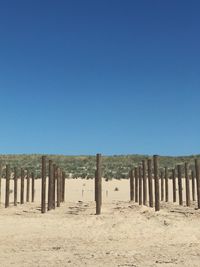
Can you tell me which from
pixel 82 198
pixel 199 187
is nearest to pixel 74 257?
pixel 199 187

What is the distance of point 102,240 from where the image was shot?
1491cm

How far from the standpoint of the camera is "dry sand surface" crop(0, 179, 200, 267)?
11516 millimetres

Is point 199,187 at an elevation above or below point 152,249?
above

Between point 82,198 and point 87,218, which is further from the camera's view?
point 82,198

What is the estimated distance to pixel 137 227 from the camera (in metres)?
17.2

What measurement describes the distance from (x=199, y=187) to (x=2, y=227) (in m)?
10.3

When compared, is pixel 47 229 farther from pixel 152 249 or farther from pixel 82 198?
pixel 82 198

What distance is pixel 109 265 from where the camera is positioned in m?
10.9

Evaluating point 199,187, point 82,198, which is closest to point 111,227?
point 199,187

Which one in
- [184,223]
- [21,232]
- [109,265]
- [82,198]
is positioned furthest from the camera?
[82,198]

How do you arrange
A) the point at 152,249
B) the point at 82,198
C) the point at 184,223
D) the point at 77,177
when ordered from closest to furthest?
the point at 152,249 → the point at 184,223 → the point at 82,198 → the point at 77,177

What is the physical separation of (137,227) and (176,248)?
3.78 metres

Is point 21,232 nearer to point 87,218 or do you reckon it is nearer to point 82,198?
point 87,218

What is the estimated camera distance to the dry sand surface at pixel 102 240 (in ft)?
37.8
